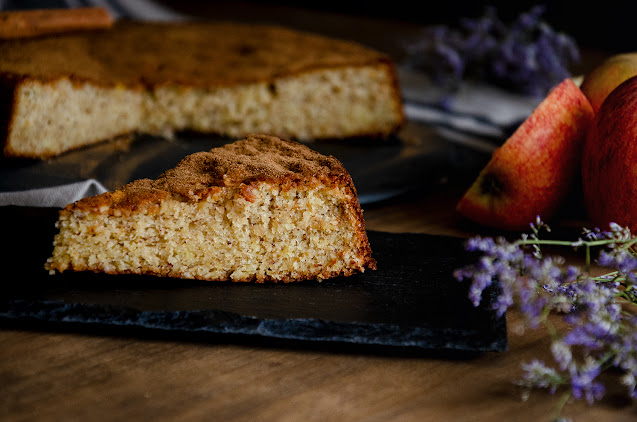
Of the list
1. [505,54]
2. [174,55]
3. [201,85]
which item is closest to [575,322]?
[201,85]

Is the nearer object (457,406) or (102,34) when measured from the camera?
(457,406)

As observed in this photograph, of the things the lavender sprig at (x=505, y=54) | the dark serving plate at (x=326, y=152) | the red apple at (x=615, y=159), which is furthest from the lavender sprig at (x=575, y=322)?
the lavender sprig at (x=505, y=54)

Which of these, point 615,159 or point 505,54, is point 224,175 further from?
point 505,54

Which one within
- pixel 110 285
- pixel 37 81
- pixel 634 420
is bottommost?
pixel 634 420

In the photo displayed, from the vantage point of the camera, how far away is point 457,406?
69.6 inches

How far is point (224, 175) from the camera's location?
7.51 feet

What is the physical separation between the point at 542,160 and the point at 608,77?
51cm

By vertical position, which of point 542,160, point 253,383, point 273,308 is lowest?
point 253,383

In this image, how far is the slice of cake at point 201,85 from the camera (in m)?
3.58

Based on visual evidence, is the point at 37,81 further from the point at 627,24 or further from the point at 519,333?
the point at 627,24

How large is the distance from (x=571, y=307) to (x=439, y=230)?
0.82 metres

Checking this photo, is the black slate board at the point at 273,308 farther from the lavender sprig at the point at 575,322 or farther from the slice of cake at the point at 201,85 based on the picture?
the slice of cake at the point at 201,85

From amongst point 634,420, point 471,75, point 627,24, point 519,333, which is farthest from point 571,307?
point 627,24

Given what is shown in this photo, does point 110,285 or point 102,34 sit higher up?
point 102,34
